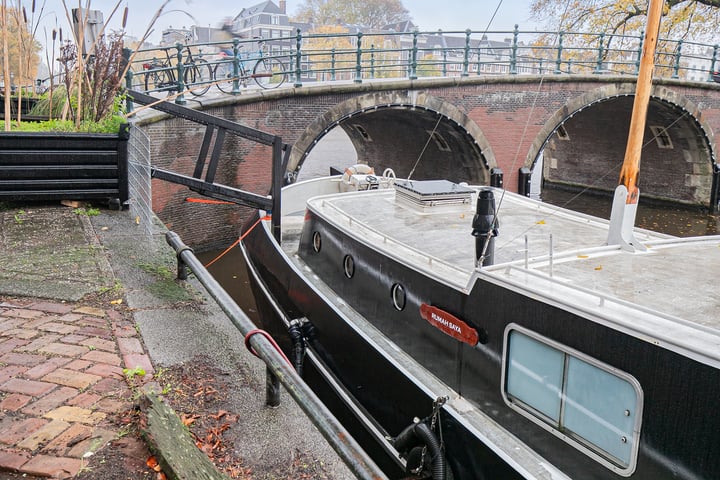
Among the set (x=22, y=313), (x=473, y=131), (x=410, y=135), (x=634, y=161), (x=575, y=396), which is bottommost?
(x=575, y=396)

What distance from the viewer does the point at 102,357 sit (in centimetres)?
333

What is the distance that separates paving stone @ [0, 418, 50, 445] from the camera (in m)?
2.53

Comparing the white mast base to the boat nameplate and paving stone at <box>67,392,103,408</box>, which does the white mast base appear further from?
paving stone at <box>67,392,103,408</box>

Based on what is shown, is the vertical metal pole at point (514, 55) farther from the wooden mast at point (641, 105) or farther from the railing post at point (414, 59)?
the wooden mast at point (641, 105)

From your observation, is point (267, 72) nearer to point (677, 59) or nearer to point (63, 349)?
point (63, 349)

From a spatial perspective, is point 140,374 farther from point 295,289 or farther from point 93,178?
point 295,289

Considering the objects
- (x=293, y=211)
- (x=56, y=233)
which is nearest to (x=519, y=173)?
(x=293, y=211)

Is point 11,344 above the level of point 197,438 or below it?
above

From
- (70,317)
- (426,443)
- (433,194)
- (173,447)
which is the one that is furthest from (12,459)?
(433,194)

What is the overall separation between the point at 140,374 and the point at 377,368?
321 cm

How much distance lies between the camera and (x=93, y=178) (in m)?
6.93

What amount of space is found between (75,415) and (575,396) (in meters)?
2.97

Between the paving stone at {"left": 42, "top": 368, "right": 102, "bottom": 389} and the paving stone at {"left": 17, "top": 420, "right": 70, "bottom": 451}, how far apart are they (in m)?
0.33

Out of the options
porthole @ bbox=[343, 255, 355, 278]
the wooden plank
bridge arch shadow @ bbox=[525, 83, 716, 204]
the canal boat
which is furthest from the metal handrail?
bridge arch shadow @ bbox=[525, 83, 716, 204]
